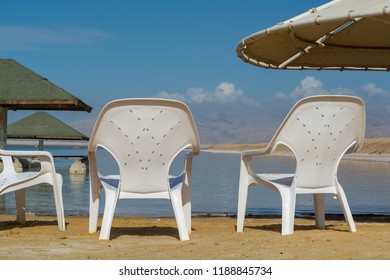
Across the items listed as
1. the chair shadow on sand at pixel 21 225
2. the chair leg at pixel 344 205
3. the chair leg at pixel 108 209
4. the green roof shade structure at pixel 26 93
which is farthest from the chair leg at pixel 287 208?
the green roof shade structure at pixel 26 93

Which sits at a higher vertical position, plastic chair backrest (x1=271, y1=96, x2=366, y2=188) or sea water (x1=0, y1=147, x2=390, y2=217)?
plastic chair backrest (x1=271, y1=96, x2=366, y2=188)

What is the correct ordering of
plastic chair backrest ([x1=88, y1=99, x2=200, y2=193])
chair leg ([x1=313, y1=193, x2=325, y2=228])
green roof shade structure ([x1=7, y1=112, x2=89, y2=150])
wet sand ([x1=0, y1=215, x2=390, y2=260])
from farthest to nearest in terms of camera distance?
green roof shade structure ([x1=7, y1=112, x2=89, y2=150]), chair leg ([x1=313, y1=193, x2=325, y2=228]), plastic chair backrest ([x1=88, y1=99, x2=200, y2=193]), wet sand ([x1=0, y1=215, x2=390, y2=260])

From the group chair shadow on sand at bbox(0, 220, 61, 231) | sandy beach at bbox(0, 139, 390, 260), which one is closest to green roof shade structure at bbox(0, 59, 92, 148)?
chair shadow on sand at bbox(0, 220, 61, 231)

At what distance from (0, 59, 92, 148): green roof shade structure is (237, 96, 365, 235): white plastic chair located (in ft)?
25.1

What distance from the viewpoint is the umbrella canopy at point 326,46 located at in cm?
795

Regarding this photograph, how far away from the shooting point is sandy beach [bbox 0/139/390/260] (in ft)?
15.2

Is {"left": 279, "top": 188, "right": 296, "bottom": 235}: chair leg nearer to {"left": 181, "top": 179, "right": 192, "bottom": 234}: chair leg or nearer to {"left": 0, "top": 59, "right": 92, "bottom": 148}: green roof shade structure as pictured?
{"left": 181, "top": 179, "right": 192, "bottom": 234}: chair leg

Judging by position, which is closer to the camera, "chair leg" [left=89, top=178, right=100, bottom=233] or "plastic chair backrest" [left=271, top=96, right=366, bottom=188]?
"plastic chair backrest" [left=271, top=96, right=366, bottom=188]

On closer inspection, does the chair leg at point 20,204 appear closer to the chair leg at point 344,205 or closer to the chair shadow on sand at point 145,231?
the chair shadow on sand at point 145,231

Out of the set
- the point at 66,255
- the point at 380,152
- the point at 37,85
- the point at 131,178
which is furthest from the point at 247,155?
the point at 380,152

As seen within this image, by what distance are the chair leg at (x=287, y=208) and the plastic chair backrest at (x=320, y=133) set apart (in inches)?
4.3

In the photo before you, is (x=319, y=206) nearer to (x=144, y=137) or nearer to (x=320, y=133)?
(x=320, y=133)

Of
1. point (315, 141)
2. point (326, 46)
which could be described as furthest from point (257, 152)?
point (326, 46)
